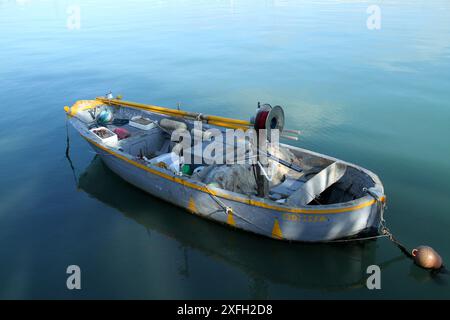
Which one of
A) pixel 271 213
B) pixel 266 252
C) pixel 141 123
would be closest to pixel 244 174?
pixel 271 213

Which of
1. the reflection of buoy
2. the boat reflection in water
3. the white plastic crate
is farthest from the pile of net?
the white plastic crate

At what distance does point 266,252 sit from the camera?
12.5 metres

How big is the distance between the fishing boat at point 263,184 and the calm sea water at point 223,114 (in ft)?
3.10

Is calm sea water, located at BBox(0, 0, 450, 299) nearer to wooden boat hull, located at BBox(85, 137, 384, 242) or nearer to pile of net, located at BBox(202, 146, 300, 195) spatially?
wooden boat hull, located at BBox(85, 137, 384, 242)

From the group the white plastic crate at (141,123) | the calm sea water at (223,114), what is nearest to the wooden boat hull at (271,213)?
the calm sea water at (223,114)

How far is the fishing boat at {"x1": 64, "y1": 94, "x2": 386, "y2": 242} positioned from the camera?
1152 cm

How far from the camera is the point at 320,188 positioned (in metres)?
13.3

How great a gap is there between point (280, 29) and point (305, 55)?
1914cm

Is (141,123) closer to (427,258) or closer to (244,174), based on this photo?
(244,174)

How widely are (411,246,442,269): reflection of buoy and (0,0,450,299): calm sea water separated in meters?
0.48

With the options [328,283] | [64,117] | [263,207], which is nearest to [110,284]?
[263,207]

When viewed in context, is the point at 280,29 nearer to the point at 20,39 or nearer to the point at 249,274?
the point at 20,39

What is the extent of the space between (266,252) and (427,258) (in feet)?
17.4

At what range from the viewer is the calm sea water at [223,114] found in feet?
38.0
